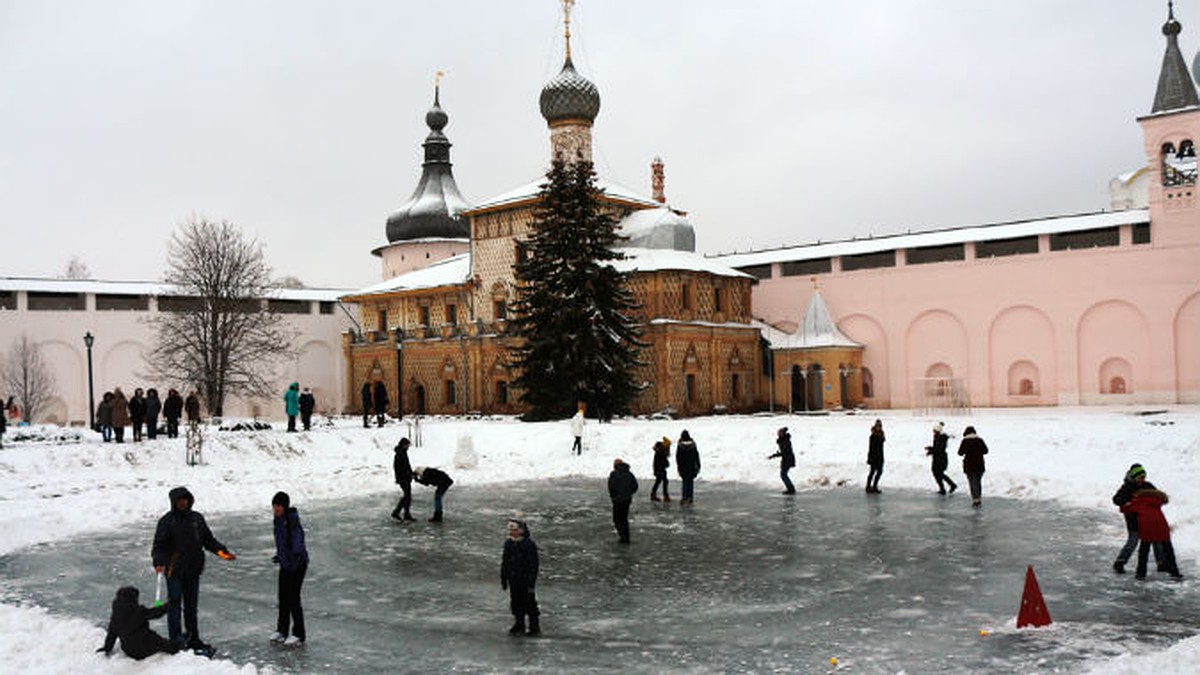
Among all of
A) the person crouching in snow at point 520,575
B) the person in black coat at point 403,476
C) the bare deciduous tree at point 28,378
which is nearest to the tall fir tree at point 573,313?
the person in black coat at point 403,476

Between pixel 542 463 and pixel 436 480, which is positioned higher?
pixel 436 480

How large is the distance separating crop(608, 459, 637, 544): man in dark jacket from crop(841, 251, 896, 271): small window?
3321 cm

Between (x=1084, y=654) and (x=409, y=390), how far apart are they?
42545 mm

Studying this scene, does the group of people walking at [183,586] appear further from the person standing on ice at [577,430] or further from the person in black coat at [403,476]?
the person standing on ice at [577,430]

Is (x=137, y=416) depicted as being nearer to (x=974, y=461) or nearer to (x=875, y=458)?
(x=875, y=458)

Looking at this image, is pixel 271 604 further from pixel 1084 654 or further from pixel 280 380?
pixel 280 380

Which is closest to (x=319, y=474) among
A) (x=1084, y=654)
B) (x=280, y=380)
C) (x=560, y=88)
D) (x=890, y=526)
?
(x=890, y=526)

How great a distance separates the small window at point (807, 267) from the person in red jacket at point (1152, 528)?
36141mm

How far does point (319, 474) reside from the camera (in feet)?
80.5

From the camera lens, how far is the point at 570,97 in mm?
45031

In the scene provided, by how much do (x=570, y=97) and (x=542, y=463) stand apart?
879 inches

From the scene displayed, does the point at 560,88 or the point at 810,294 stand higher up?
the point at 560,88

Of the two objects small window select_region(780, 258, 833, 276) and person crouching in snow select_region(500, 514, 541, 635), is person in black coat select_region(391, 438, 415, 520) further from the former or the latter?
small window select_region(780, 258, 833, 276)

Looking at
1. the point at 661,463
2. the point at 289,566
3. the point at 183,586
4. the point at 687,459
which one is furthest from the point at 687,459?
the point at 183,586
